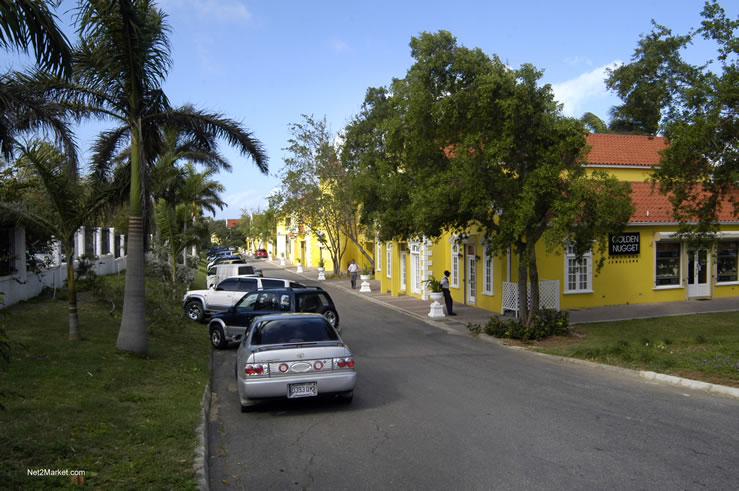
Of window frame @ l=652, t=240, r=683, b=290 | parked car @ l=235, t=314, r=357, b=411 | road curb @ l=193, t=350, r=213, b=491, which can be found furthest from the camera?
window frame @ l=652, t=240, r=683, b=290

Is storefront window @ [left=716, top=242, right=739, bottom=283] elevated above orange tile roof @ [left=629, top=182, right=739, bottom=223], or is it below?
below

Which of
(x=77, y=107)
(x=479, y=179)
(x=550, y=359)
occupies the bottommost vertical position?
(x=550, y=359)

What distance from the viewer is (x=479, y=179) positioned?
48.1 feet

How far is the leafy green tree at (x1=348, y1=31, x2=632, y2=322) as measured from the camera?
14133 millimetres

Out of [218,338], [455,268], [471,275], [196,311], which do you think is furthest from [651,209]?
[196,311]

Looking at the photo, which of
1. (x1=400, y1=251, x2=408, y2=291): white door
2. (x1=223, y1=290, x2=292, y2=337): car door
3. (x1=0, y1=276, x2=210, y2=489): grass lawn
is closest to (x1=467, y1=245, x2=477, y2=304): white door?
(x1=400, y1=251, x2=408, y2=291): white door

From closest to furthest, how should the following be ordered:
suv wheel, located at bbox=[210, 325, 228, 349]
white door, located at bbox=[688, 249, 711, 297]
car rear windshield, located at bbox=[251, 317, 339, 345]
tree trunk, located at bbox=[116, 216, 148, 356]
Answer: car rear windshield, located at bbox=[251, 317, 339, 345], tree trunk, located at bbox=[116, 216, 148, 356], suv wheel, located at bbox=[210, 325, 228, 349], white door, located at bbox=[688, 249, 711, 297]

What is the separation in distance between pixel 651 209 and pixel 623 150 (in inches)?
221

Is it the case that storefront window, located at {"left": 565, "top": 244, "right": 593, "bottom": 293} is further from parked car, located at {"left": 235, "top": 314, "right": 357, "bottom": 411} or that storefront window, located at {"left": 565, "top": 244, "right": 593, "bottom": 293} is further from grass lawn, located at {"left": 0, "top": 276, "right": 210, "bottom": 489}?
parked car, located at {"left": 235, "top": 314, "right": 357, "bottom": 411}

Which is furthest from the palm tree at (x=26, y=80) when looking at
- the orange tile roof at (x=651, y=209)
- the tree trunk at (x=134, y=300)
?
the orange tile roof at (x=651, y=209)

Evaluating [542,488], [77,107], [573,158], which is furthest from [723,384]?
[77,107]

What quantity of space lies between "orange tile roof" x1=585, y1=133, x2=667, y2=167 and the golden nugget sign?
4.46m

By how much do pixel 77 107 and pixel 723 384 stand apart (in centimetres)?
1330

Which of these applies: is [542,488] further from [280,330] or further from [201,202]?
[201,202]
